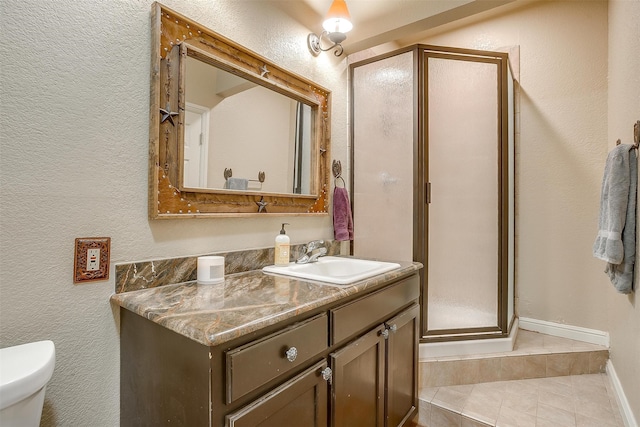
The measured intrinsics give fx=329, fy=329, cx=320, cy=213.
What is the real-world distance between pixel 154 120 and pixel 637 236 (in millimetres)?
2194

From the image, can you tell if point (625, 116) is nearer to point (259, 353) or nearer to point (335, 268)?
point (335, 268)

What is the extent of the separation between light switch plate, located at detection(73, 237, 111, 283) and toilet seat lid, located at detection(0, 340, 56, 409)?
0.21m

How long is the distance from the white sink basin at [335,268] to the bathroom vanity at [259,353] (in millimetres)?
59

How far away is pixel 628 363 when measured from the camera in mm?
1697

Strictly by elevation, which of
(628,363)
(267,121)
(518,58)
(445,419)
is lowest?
(445,419)

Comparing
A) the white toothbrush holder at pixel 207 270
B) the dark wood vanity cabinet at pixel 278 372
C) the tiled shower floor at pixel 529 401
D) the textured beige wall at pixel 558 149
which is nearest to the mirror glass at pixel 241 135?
the white toothbrush holder at pixel 207 270

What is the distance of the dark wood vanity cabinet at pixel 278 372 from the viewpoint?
79 centimetres

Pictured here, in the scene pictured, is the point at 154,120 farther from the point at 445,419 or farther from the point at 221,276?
the point at 445,419

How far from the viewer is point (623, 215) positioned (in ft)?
5.29

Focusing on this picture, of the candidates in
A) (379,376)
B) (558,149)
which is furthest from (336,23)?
(558,149)

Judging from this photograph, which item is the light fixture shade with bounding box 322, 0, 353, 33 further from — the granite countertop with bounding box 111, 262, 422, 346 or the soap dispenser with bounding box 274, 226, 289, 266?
the granite countertop with bounding box 111, 262, 422, 346

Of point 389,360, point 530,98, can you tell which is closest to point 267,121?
point 389,360

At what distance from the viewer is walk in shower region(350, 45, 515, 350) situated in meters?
2.07

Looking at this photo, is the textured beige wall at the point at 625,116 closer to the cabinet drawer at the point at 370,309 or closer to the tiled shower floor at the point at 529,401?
the tiled shower floor at the point at 529,401
